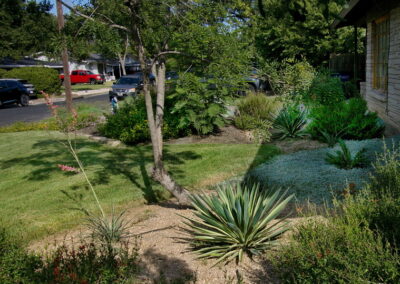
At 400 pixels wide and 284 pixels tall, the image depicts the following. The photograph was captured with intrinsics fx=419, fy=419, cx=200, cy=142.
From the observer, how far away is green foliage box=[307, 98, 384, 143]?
8.68 metres

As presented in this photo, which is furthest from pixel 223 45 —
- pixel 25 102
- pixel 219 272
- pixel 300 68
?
pixel 25 102

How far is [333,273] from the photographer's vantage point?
2895mm

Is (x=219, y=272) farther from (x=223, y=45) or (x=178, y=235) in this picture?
(x=223, y=45)

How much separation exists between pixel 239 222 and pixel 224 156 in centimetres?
440

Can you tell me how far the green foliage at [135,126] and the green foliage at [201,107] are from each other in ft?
0.83

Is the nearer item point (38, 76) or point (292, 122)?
point (292, 122)

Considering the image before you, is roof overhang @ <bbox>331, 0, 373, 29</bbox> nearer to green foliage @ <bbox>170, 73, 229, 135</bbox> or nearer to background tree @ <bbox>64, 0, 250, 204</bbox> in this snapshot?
green foliage @ <bbox>170, 73, 229, 135</bbox>

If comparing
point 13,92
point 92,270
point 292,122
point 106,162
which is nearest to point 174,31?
point 106,162

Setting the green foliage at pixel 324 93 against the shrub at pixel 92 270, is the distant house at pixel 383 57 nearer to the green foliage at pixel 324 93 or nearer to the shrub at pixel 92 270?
the green foliage at pixel 324 93

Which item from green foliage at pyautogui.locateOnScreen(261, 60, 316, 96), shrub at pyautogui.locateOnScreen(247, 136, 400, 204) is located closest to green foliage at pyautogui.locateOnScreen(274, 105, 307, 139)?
shrub at pyautogui.locateOnScreen(247, 136, 400, 204)

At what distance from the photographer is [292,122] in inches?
377

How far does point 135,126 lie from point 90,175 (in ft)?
→ 9.45

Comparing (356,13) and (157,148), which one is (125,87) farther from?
(157,148)

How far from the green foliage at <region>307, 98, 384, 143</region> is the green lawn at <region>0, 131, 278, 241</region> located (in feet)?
3.70
